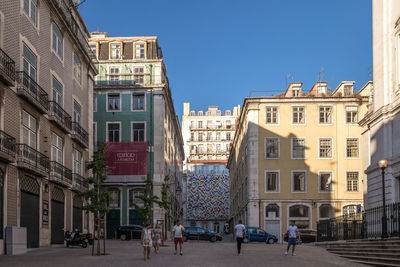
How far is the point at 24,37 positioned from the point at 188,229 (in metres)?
27.2

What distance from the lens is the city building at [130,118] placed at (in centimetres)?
5409

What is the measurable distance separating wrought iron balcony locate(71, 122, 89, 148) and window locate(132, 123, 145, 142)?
49.2 feet

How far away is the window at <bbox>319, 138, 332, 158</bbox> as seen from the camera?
54281mm

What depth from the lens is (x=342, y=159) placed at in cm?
5391

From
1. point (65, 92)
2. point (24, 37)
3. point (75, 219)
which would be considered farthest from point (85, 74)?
point (24, 37)

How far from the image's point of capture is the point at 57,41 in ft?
112

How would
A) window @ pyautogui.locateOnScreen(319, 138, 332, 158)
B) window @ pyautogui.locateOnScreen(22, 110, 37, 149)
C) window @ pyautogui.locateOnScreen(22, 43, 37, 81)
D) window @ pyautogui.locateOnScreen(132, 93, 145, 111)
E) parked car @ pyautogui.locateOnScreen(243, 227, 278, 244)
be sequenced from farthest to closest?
window @ pyautogui.locateOnScreen(132, 93, 145, 111)
window @ pyautogui.locateOnScreen(319, 138, 332, 158)
parked car @ pyautogui.locateOnScreen(243, 227, 278, 244)
window @ pyautogui.locateOnScreen(22, 43, 37, 81)
window @ pyautogui.locateOnScreen(22, 110, 37, 149)

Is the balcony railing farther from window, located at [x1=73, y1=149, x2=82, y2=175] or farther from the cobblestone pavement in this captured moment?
window, located at [x1=73, y1=149, x2=82, y2=175]

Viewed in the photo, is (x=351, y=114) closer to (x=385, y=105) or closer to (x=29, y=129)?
(x=385, y=105)

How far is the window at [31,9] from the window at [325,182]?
3348cm

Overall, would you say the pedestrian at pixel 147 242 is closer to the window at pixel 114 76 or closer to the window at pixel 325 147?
the window at pixel 325 147

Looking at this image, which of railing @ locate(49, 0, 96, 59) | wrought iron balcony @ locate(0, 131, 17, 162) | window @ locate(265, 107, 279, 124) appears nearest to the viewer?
wrought iron balcony @ locate(0, 131, 17, 162)

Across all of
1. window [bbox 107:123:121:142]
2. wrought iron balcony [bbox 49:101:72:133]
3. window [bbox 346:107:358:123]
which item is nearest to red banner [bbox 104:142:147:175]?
window [bbox 107:123:121:142]

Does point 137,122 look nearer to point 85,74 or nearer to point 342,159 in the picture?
point 85,74
